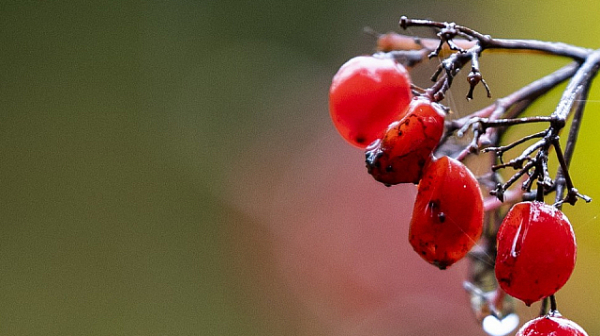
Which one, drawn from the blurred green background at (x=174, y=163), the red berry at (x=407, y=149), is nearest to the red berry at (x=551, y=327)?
the red berry at (x=407, y=149)

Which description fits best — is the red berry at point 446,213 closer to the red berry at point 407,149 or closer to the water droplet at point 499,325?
the red berry at point 407,149

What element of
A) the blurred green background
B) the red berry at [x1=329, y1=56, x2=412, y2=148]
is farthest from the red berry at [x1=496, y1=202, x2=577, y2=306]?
the blurred green background

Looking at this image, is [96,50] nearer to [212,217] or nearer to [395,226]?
[212,217]

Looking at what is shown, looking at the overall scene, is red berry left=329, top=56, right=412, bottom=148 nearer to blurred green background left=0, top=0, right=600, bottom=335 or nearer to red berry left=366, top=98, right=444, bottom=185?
red berry left=366, top=98, right=444, bottom=185

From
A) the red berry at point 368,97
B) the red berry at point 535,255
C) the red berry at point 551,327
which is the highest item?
the red berry at point 368,97

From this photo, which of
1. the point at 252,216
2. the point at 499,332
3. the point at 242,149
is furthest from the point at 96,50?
the point at 499,332
